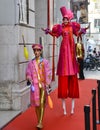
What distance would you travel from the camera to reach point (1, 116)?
939cm

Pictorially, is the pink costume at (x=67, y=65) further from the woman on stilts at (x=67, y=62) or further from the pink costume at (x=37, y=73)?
the pink costume at (x=37, y=73)

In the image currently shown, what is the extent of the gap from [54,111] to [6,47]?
6.39 feet

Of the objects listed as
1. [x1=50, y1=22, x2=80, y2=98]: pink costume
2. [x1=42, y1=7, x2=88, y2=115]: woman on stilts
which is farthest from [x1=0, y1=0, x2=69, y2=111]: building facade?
[x1=50, y1=22, x2=80, y2=98]: pink costume

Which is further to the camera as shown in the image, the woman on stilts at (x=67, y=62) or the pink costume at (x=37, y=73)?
the woman on stilts at (x=67, y=62)

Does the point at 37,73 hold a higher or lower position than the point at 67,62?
lower

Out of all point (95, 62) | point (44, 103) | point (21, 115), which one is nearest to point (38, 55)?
point (44, 103)

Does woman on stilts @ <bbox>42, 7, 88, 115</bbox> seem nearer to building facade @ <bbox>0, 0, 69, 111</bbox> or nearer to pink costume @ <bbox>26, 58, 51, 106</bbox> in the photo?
building facade @ <bbox>0, 0, 69, 111</bbox>

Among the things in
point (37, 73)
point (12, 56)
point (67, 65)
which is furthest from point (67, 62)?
point (37, 73)

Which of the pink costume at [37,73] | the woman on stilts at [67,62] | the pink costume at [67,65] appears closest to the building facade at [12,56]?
the woman on stilts at [67,62]

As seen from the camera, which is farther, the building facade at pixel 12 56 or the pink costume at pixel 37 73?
the building facade at pixel 12 56

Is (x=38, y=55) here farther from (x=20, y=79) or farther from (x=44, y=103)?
(x=20, y=79)

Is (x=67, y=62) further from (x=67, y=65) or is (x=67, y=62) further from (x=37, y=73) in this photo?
(x=37, y=73)

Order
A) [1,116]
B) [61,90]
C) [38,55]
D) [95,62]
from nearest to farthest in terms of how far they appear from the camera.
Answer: [38,55] < [1,116] < [61,90] < [95,62]

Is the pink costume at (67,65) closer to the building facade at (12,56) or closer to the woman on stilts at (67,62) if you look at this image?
the woman on stilts at (67,62)
